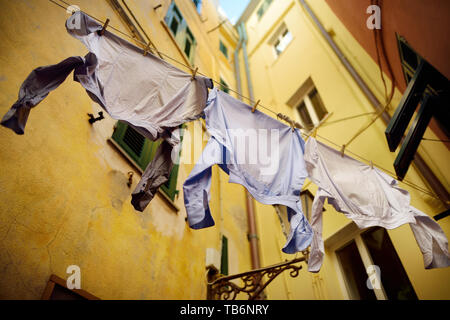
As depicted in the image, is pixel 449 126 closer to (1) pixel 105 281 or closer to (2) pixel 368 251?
(2) pixel 368 251

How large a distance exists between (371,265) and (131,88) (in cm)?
452

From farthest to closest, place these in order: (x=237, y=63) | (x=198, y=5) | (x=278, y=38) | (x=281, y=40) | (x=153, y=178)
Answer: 1. (x=237, y=63)
2. (x=278, y=38)
3. (x=281, y=40)
4. (x=198, y=5)
5. (x=153, y=178)

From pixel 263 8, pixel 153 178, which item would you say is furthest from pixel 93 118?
pixel 263 8

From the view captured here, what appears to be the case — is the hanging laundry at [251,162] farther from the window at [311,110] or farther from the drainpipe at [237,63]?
the drainpipe at [237,63]

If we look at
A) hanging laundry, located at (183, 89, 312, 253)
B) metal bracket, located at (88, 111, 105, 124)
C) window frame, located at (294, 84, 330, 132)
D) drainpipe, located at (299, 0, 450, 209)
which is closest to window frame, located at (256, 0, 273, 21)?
drainpipe, located at (299, 0, 450, 209)

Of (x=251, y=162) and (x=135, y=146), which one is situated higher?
(x=135, y=146)

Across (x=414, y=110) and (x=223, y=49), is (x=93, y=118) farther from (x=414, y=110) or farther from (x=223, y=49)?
(x=223, y=49)

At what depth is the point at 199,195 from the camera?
2.72m

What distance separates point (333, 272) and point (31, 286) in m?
4.66

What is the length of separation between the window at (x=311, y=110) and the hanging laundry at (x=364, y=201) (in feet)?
10.6

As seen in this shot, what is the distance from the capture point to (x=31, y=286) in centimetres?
258

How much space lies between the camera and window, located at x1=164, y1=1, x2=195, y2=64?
297 inches

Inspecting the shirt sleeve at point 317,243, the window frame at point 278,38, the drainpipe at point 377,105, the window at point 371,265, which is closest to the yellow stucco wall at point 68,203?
the shirt sleeve at point 317,243

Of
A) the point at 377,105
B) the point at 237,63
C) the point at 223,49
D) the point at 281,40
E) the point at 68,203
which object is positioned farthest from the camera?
the point at 223,49
